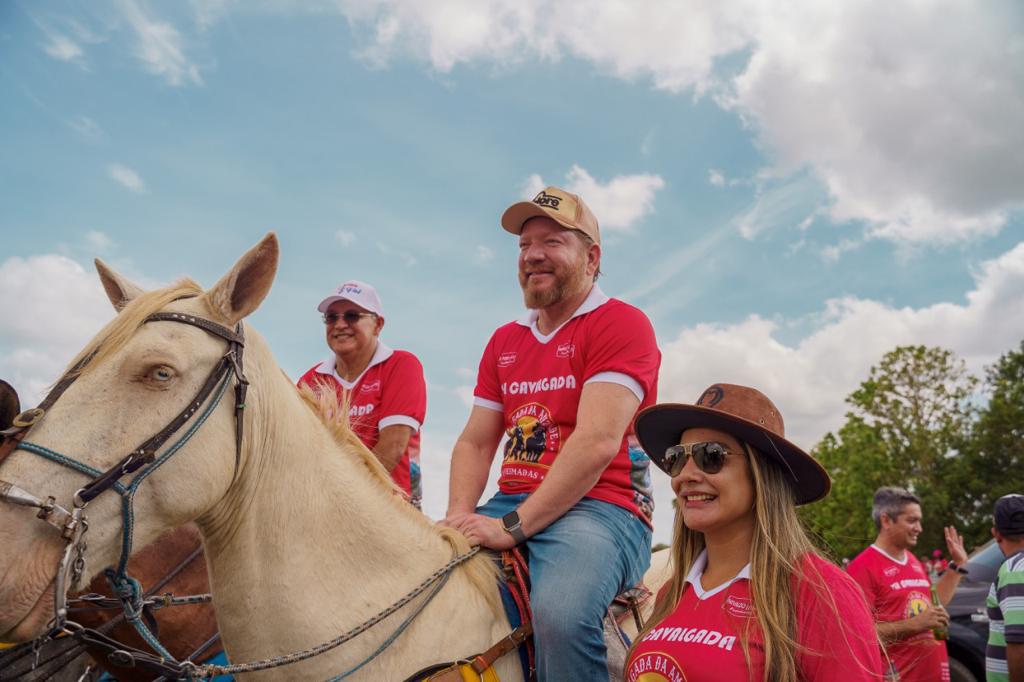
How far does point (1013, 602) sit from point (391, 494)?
16.4ft

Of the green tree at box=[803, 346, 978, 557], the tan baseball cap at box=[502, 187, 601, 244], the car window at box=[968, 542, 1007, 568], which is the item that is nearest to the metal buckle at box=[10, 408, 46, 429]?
the tan baseball cap at box=[502, 187, 601, 244]

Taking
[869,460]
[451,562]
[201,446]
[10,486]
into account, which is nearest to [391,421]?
[451,562]

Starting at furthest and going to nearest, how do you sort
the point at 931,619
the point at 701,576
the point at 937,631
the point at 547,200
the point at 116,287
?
the point at 937,631
the point at 931,619
the point at 547,200
the point at 116,287
the point at 701,576

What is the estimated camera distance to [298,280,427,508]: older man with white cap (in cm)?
592

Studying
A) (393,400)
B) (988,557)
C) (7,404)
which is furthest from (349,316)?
(988,557)

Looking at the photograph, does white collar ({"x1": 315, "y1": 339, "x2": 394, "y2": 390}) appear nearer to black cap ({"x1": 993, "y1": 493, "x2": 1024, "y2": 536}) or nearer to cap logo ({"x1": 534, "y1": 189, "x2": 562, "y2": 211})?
cap logo ({"x1": 534, "y1": 189, "x2": 562, "y2": 211})

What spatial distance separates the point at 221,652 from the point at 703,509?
3.10m

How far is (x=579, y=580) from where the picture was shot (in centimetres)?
332

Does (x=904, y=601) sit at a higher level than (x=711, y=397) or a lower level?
lower

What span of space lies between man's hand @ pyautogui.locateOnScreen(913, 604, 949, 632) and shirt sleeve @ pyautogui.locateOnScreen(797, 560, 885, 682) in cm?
521

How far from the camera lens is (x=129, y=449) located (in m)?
2.62

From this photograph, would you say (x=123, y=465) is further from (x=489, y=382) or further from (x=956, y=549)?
(x=956, y=549)

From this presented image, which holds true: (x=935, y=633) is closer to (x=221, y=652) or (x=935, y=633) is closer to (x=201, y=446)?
(x=221, y=652)

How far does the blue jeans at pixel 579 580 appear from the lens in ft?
10.6
